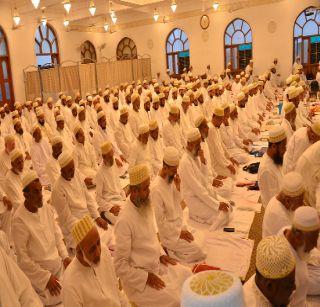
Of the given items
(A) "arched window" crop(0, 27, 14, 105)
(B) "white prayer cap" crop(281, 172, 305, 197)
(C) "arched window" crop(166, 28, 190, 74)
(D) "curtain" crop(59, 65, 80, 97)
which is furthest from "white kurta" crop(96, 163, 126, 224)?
(C) "arched window" crop(166, 28, 190, 74)

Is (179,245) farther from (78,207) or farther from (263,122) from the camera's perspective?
(263,122)

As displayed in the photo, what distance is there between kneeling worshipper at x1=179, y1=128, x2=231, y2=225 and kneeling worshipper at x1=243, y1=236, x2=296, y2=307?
249 cm

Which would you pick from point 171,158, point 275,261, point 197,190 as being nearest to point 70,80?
point 197,190

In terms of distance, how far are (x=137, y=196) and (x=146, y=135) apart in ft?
9.20

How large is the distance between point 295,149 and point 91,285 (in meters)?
2.83

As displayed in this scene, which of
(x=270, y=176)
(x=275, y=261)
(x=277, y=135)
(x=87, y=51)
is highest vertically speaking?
(x=87, y=51)

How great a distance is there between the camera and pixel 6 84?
1363cm

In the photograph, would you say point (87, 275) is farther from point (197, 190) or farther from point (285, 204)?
point (197, 190)

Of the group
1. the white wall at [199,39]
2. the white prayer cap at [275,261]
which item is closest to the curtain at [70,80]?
the white wall at [199,39]

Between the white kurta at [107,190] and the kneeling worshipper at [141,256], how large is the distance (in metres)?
1.61

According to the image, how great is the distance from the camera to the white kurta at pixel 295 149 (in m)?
4.12

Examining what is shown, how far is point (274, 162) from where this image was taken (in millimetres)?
3713

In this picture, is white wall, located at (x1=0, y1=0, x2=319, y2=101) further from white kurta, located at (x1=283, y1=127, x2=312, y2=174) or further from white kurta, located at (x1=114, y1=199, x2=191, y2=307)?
white kurta, located at (x1=114, y1=199, x2=191, y2=307)

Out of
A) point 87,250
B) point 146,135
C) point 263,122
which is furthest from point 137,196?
point 263,122
